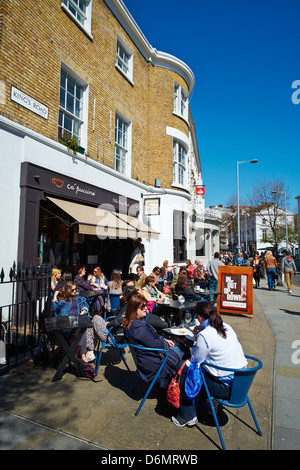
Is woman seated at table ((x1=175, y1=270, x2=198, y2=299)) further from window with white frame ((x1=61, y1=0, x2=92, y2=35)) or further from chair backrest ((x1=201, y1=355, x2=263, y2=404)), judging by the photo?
window with white frame ((x1=61, y1=0, x2=92, y2=35))

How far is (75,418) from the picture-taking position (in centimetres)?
297

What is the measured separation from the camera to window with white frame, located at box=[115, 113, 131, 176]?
11.1 meters

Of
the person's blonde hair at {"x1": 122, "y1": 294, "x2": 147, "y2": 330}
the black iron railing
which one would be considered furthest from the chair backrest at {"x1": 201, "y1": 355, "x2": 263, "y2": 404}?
the black iron railing

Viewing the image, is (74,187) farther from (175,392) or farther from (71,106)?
(175,392)

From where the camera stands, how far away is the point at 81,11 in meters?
8.89

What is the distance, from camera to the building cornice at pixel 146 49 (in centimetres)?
1057

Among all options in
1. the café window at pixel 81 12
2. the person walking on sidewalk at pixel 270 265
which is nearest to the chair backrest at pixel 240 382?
the café window at pixel 81 12

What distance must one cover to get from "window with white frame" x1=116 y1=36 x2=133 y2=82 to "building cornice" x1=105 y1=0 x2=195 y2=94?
2.21 feet

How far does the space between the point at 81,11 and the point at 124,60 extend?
310 centimetres

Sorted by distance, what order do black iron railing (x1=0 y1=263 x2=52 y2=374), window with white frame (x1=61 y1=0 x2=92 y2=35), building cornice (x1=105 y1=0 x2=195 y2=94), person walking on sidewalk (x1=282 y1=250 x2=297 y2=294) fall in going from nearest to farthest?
black iron railing (x1=0 y1=263 x2=52 y2=374) < window with white frame (x1=61 y1=0 x2=92 y2=35) < building cornice (x1=105 y1=0 x2=195 y2=94) < person walking on sidewalk (x1=282 y1=250 x2=297 y2=294)

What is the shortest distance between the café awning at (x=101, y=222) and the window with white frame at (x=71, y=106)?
82.7 inches

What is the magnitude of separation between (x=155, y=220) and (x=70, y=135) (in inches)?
242

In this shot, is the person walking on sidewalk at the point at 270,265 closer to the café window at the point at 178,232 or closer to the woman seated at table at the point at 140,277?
the café window at the point at 178,232
